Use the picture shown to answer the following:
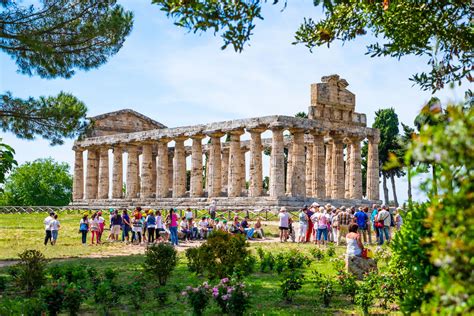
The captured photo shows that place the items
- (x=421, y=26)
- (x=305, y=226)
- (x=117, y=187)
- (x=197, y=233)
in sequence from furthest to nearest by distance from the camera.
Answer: (x=117, y=187), (x=197, y=233), (x=305, y=226), (x=421, y=26)

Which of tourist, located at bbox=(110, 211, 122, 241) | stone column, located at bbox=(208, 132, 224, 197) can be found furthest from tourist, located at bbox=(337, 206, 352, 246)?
stone column, located at bbox=(208, 132, 224, 197)

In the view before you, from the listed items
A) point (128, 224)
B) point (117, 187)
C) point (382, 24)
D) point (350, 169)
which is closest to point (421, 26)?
point (382, 24)

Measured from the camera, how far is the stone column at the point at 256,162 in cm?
4000

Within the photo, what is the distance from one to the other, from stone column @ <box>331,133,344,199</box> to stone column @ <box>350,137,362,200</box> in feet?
3.03

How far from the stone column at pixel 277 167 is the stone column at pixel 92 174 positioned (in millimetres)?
22449

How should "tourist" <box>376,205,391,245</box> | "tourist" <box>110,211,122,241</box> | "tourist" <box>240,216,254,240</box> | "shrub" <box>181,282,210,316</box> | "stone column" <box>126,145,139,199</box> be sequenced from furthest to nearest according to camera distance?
"stone column" <box>126,145,139,199</box> → "tourist" <box>240,216,254,240</box> → "tourist" <box>110,211,122,241</box> → "tourist" <box>376,205,391,245</box> → "shrub" <box>181,282,210,316</box>

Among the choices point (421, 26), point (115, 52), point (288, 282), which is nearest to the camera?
point (288, 282)

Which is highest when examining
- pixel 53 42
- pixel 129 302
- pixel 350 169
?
pixel 53 42

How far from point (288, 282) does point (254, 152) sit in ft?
96.6

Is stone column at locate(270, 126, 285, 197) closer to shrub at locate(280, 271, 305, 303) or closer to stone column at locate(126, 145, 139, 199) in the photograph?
stone column at locate(126, 145, 139, 199)

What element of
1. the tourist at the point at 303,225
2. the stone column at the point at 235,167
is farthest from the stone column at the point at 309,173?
the tourist at the point at 303,225

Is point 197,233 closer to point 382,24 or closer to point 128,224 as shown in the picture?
point 128,224

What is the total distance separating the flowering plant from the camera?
32.3 ft

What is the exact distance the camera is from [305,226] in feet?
79.9
